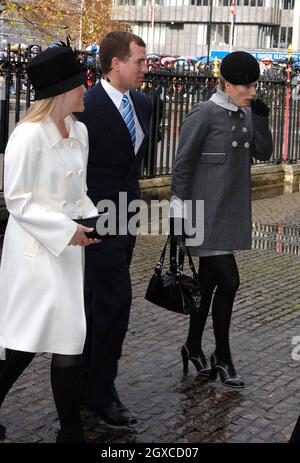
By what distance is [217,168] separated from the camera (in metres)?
5.17

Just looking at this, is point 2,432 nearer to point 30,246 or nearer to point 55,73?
point 30,246

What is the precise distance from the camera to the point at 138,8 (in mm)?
99875

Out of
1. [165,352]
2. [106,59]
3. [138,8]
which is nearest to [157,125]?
[165,352]

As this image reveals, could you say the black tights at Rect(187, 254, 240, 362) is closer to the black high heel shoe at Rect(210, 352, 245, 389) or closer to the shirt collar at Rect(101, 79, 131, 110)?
the black high heel shoe at Rect(210, 352, 245, 389)

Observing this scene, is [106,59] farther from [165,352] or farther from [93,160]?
[165,352]

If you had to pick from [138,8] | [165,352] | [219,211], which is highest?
[138,8]

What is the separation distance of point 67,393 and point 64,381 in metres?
0.06

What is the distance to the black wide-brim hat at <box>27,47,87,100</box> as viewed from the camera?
386cm

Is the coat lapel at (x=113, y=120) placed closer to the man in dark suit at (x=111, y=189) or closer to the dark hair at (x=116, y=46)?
the man in dark suit at (x=111, y=189)

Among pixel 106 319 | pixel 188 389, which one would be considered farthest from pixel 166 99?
pixel 106 319

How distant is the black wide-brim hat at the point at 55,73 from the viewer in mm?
3857

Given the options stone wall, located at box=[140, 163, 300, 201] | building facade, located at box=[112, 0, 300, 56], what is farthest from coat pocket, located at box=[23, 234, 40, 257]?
building facade, located at box=[112, 0, 300, 56]

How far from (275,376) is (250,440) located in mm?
1132

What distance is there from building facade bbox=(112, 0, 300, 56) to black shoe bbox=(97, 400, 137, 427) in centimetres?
8639
